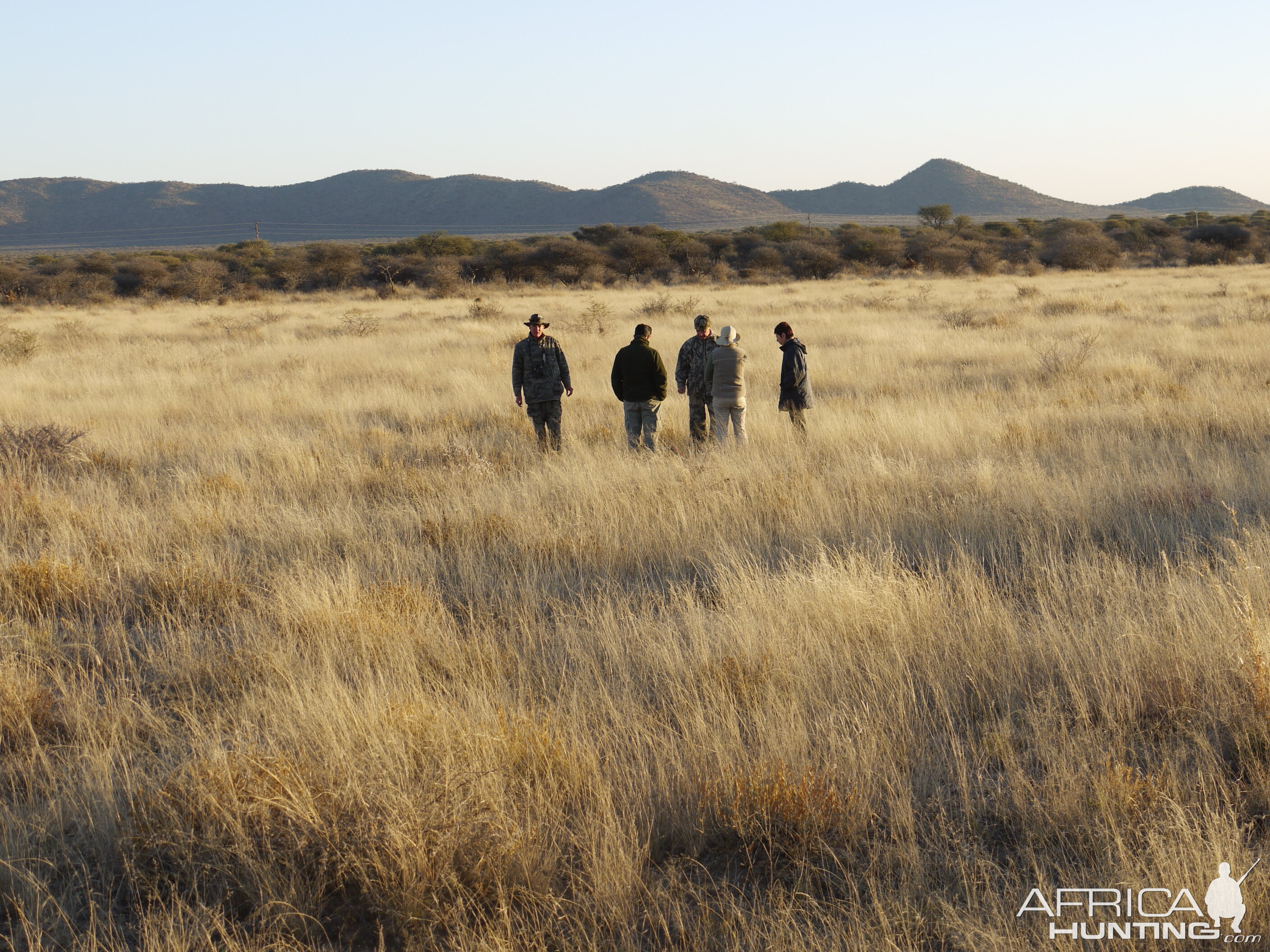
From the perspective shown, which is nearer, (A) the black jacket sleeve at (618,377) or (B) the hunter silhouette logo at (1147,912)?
(B) the hunter silhouette logo at (1147,912)

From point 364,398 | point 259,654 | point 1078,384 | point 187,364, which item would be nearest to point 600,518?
point 259,654

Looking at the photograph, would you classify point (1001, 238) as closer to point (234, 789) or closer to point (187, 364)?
point (187, 364)

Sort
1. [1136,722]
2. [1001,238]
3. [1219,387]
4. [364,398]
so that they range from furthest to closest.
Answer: [1001,238], [364,398], [1219,387], [1136,722]

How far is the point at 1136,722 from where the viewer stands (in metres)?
3.43

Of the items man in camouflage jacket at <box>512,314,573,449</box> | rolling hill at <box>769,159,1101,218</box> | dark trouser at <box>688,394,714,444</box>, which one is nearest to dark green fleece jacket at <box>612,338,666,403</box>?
dark trouser at <box>688,394,714,444</box>

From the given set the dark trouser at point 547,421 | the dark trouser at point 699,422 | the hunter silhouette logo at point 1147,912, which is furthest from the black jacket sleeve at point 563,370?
the hunter silhouette logo at point 1147,912

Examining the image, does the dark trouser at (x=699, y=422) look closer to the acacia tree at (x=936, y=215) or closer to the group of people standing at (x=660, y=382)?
the group of people standing at (x=660, y=382)

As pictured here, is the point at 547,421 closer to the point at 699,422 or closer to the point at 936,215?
the point at 699,422

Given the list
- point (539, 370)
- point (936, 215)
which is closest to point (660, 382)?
point (539, 370)

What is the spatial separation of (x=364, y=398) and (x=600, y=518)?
26.9 feet

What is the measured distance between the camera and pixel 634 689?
3.91 m

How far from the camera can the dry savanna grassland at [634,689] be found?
2.64 metres

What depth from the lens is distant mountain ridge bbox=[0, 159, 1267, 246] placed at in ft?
465

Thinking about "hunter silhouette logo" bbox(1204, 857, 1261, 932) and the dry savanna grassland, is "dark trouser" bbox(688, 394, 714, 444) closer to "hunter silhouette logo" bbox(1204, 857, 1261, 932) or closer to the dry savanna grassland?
the dry savanna grassland
